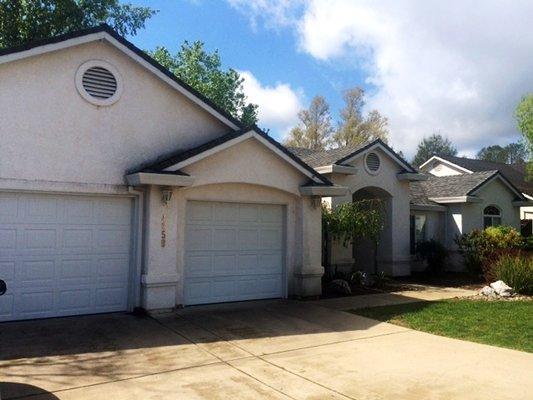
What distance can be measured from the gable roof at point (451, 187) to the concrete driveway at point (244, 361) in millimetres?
11400

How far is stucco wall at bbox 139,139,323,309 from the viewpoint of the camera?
9562 millimetres

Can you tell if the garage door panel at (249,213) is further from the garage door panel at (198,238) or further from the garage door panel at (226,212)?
the garage door panel at (198,238)

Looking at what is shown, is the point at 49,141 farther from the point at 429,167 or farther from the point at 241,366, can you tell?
the point at 429,167

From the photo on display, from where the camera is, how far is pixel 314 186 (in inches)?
450

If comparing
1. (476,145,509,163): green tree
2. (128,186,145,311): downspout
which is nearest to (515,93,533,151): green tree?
(128,186,145,311): downspout

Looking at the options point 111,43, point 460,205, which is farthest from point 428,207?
point 111,43

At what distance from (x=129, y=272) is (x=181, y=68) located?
24801 millimetres

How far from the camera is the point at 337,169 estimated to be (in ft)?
47.6

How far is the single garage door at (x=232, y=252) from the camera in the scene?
10.4 metres

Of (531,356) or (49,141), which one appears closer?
(531,356)

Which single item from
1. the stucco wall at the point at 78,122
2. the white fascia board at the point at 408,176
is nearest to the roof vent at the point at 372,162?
the white fascia board at the point at 408,176

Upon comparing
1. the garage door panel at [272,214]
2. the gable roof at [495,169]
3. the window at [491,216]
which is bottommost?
the garage door panel at [272,214]

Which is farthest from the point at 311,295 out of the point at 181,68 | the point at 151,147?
the point at 181,68

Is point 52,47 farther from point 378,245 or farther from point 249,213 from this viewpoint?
point 378,245
